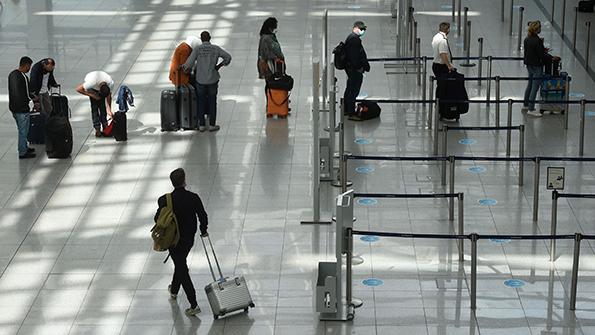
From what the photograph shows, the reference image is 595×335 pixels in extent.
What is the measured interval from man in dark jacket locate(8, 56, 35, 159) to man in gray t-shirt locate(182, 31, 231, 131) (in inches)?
94.6

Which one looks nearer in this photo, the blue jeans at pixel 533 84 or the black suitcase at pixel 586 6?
the blue jeans at pixel 533 84

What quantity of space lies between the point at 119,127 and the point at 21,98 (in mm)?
1624

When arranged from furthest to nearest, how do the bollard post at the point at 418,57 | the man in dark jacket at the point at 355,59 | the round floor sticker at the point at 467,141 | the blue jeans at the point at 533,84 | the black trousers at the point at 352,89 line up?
1. the bollard post at the point at 418,57
2. the blue jeans at the point at 533,84
3. the black trousers at the point at 352,89
4. the man in dark jacket at the point at 355,59
5. the round floor sticker at the point at 467,141

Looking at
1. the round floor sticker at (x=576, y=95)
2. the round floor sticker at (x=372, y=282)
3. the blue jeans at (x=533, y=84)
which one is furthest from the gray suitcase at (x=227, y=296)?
the round floor sticker at (x=576, y=95)

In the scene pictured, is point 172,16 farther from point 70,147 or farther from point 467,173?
point 467,173

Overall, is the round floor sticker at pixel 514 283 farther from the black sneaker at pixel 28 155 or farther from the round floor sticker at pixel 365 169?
the black sneaker at pixel 28 155

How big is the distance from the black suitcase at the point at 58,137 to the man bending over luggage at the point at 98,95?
3.21 feet

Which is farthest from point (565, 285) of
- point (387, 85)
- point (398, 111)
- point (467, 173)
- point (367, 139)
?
point (387, 85)

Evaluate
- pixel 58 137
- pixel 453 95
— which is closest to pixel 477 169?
pixel 453 95

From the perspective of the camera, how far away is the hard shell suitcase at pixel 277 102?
62.0ft

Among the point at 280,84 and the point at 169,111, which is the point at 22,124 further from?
the point at 280,84

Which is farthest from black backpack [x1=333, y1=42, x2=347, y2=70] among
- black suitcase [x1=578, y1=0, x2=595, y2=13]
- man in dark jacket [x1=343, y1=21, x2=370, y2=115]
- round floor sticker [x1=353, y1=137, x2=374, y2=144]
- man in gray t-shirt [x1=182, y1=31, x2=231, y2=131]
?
black suitcase [x1=578, y1=0, x2=595, y2=13]

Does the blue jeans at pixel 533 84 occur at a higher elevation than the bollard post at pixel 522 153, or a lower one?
higher

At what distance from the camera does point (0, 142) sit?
17953mm
